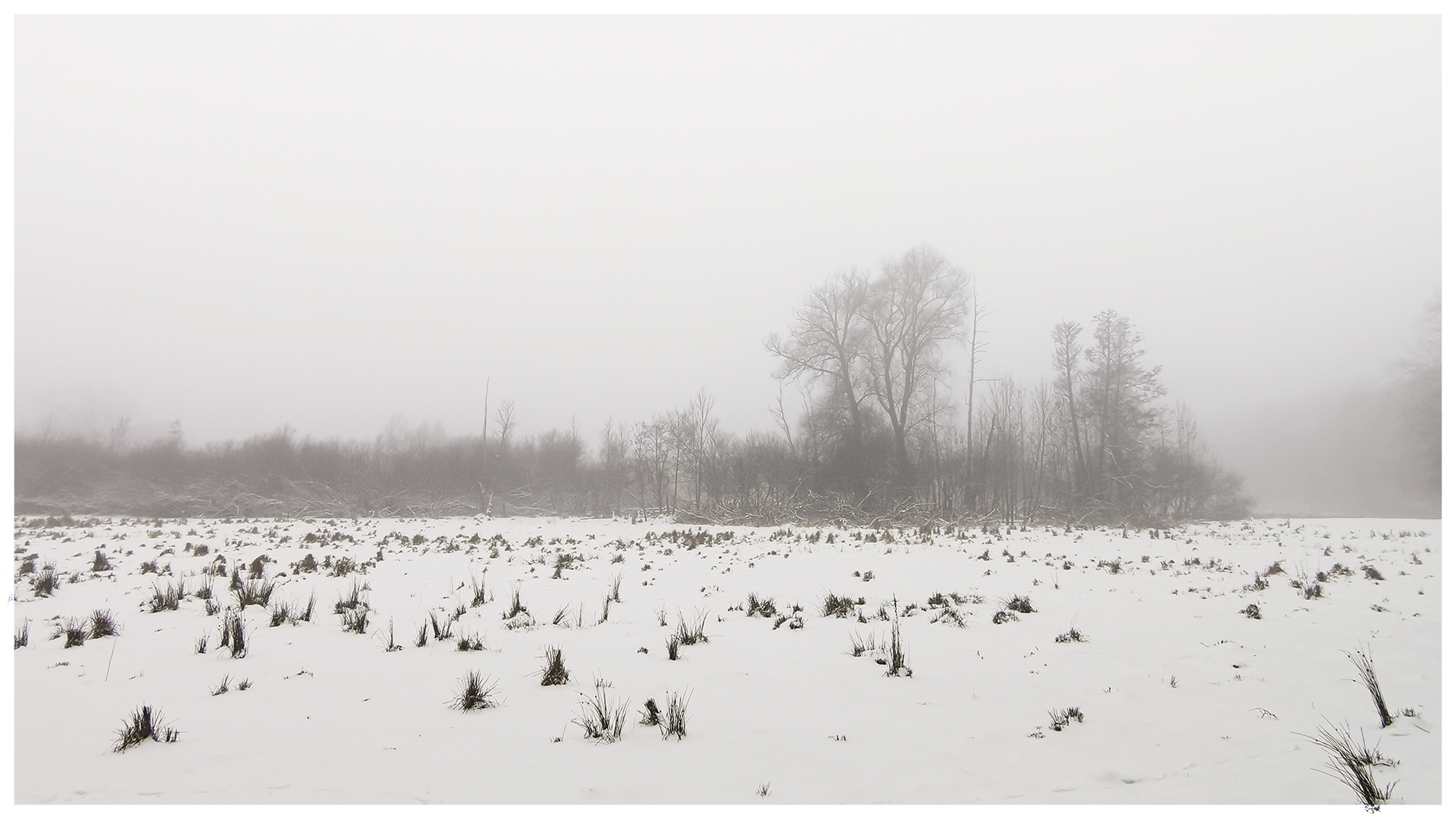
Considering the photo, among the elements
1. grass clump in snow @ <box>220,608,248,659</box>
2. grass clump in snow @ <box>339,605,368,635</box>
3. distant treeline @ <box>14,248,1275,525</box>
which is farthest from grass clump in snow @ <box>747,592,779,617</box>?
distant treeline @ <box>14,248,1275,525</box>

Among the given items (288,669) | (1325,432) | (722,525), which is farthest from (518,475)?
(1325,432)

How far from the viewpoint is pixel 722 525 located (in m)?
23.6

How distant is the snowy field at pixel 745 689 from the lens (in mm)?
2795

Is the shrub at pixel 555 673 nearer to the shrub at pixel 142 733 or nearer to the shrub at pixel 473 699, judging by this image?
the shrub at pixel 473 699

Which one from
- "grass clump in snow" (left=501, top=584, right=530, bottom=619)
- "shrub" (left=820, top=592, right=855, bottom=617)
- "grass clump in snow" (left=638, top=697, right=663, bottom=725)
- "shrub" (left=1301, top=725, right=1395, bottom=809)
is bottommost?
"grass clump in snow" (left=501, top=584, right=530, bottom=619)

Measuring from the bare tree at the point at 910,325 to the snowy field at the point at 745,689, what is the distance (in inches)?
667

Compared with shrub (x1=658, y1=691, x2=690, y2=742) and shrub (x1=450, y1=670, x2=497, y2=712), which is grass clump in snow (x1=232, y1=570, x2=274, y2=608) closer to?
shrub (x1=450, y1=670, x2=497, y2=712)

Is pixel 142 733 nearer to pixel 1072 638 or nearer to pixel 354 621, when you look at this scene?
pixel 354 621

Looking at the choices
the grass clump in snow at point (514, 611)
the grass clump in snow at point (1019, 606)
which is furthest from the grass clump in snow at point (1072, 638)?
the grass clump in snow at point (514, 611)

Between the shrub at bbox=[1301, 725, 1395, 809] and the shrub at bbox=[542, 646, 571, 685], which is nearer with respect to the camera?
the shrub at bbox=[1301, 725, 1395, 809]

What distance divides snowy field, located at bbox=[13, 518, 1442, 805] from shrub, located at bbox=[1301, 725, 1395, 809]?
0.08 meters

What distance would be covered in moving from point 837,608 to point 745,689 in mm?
2982

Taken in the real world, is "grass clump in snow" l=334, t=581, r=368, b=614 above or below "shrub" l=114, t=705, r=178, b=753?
below

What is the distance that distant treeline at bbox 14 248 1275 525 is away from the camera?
2533 cm
